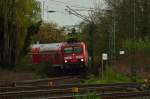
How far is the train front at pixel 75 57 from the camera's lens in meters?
50.2

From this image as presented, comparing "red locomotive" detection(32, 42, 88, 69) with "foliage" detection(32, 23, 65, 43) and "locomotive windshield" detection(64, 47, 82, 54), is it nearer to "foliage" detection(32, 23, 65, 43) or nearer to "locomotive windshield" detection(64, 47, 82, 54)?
"locomotive windshield" detection(64, 47, 82, 54)

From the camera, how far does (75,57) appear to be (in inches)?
1987

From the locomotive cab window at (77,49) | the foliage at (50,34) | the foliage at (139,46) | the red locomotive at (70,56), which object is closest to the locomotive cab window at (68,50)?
the red locomotive at (70,56)

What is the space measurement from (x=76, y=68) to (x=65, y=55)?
1512mm

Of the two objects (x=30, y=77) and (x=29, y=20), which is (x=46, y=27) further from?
(x=30, y=77)

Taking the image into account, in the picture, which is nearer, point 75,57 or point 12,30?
point 75,57

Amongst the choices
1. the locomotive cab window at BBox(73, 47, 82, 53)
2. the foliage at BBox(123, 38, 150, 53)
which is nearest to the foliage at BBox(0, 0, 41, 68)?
the locomotive cab window at BBox(73, 47, 82, 53)

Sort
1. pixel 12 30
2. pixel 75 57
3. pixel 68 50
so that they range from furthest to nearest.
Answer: pixel 12 30
pixel 68 50
pixel 75 57

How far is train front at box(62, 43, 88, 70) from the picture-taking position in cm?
5022

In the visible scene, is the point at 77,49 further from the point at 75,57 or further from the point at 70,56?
the point at 70,56

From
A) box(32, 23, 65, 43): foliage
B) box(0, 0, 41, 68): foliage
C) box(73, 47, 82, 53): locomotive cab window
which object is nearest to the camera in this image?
box(73, 47, 82, 53): locomotive cab window

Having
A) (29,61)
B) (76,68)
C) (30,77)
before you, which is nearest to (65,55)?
(76,68)

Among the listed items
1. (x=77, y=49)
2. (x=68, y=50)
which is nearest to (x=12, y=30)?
(x=68, y=50)

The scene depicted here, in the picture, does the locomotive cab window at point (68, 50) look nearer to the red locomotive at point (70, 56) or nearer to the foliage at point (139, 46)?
the red locomotive at point (70, 56)
